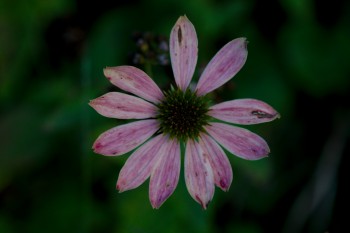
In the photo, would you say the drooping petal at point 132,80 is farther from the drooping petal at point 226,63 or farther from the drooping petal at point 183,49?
the drooping petal at point 226,63

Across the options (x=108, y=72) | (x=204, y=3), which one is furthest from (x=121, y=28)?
(x=108, y=72)

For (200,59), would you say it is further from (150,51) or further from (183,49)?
(183,49)

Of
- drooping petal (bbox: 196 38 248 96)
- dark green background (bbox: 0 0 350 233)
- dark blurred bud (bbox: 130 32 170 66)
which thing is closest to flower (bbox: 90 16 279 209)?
drooping petal (bbox: 196 38 248 96)

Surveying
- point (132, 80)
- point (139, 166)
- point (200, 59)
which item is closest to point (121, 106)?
point (132, 80)

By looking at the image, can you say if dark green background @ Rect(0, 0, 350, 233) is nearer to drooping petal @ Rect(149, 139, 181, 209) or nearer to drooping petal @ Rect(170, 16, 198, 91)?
drooping petal @ Rect(149, 139, 181, 209)

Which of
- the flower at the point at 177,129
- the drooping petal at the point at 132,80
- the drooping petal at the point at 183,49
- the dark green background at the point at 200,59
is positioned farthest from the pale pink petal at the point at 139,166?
the dark green background at the point at 200,59

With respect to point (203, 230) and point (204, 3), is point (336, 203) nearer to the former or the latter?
point (203, 230)
